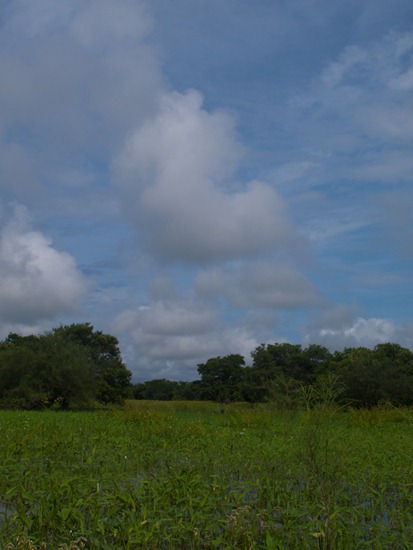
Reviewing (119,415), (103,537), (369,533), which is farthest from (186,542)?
(119,415)

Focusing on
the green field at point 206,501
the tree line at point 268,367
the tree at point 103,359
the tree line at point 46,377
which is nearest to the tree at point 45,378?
the tree line at point 46,377

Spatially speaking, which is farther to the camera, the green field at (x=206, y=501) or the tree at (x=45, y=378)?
the tree at (x=45, y=378)

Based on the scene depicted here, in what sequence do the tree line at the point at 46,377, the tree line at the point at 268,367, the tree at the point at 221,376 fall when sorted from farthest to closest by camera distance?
1. the tree at the point at 221,376
2. the tree line at the point at 268,367
3. the tree line at the point at 46,377

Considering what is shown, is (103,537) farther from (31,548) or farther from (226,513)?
(226,513)

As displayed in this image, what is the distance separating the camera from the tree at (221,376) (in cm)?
4937

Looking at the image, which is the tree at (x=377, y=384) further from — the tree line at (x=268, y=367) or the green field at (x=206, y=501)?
the green field at (x=206, y=501)

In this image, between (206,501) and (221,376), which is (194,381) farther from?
(206,501)

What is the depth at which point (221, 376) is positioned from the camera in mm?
51281

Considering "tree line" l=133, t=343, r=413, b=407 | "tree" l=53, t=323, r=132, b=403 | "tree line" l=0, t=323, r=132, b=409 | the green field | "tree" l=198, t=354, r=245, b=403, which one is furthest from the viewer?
"tree" l=198, t=354, r=245, b=403

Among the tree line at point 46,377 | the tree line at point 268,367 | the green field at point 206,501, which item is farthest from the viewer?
the tree line at point 268,367

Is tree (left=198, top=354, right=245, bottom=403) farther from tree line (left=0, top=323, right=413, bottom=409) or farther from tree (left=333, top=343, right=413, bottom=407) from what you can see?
tree (left=333, top=343, right=413, bottom=407)

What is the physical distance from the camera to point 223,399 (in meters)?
48.8

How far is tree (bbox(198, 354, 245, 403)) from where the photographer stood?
49366 mm

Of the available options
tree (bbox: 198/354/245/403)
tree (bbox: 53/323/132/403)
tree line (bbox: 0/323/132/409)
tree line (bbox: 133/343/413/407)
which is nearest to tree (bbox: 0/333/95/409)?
tree line (bbox: 0/323/132/409)
